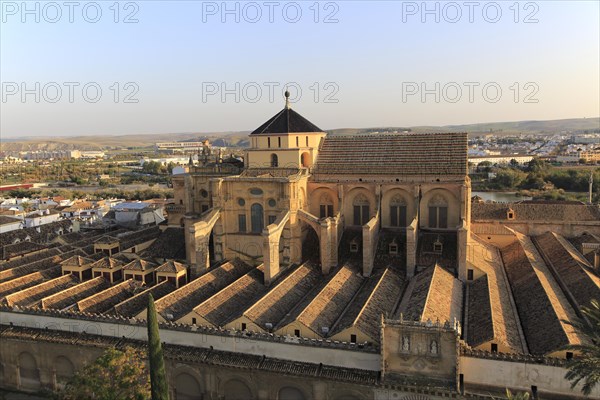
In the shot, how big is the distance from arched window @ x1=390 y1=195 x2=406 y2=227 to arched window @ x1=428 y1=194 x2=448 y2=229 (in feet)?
5.27

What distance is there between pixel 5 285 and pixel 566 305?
93.5 ft

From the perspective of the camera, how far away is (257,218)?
30.5 m

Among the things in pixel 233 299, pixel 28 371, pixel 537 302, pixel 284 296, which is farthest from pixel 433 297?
pixel 28 371

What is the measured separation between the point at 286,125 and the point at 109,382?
65.3ft

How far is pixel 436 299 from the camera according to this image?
72.5 feet

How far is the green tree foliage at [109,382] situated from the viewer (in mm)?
17031

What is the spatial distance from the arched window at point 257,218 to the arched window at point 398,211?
804 centimetres

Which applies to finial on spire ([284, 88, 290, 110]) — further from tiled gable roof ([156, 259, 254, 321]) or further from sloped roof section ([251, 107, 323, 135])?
tiled gable roof ([156, 259, 254, 321])

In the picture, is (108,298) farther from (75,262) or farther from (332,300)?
(332,300)

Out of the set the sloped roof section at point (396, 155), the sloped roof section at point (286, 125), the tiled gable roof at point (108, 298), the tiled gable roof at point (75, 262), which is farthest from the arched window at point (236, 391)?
the sloped roof section at point (286, 125)

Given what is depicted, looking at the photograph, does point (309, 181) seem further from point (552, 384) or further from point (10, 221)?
point (10, 221)

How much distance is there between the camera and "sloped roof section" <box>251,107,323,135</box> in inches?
1284

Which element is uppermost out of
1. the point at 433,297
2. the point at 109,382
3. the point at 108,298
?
the point at 433,297

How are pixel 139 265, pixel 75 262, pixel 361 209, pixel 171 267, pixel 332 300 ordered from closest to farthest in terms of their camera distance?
pixel 332 300
pixel 171 267
pixel 139 265
pixel 75 262
pixel 361 209
